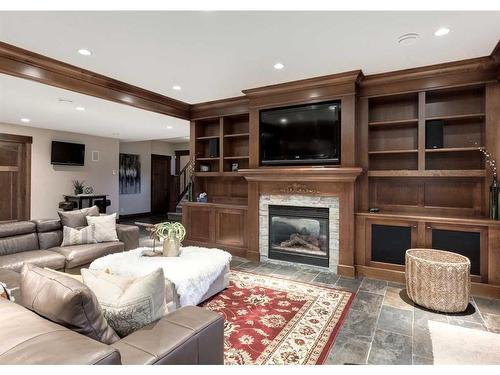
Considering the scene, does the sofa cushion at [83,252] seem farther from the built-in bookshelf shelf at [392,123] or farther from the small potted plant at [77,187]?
the small potted plant at [77,187]

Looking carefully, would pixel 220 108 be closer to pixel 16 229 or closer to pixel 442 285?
pixel 16 229

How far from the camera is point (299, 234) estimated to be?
430 cm

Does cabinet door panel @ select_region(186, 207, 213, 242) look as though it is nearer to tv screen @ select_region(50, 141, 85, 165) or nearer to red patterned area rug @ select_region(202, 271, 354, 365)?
red patterned area rug @ select_region(202, 271, 354, 365)

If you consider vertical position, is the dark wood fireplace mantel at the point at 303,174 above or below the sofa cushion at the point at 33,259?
above

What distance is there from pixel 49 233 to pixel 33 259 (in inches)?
28.3

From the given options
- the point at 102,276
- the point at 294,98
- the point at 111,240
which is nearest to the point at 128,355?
the point at 102,276

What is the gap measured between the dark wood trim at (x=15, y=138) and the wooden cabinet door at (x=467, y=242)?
8.19 metres

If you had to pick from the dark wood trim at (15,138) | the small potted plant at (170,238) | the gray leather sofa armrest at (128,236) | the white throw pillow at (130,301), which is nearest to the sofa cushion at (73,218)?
the gray leather sofa armrest at (128,236)

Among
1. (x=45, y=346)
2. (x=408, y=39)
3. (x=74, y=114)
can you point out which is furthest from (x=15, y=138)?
(x=408, y=39)

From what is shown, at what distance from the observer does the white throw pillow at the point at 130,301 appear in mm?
1380

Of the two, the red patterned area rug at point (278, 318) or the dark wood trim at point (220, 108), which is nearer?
the red patterned area rug at point (278, 318)

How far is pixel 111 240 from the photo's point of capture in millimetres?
4027

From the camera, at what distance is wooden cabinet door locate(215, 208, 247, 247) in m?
4.77
